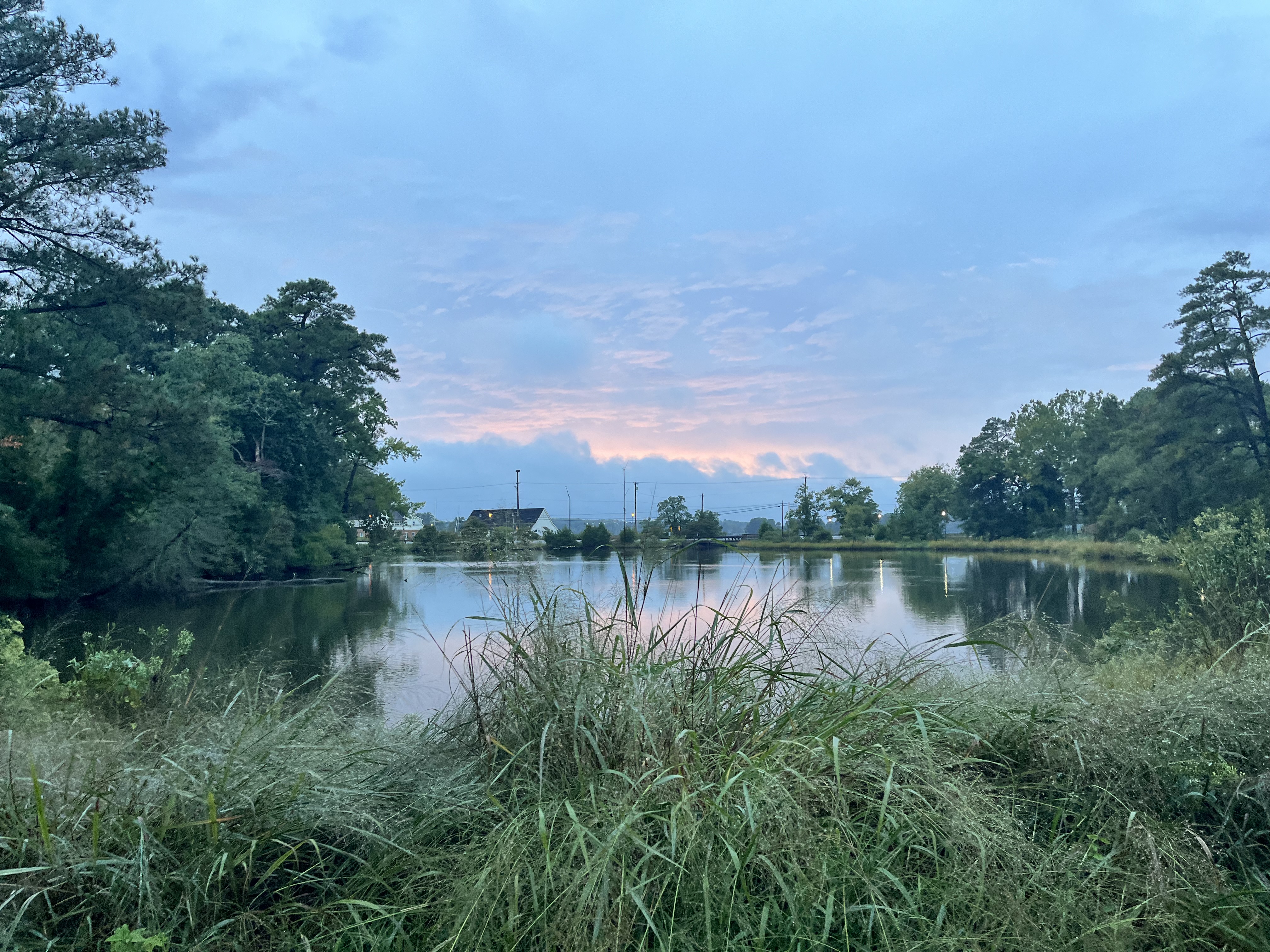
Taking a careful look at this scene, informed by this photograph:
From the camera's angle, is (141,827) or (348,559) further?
(348,559)

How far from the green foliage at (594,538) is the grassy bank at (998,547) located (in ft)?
79.8

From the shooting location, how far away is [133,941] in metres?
1.73

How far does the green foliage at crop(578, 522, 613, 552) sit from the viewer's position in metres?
3.33

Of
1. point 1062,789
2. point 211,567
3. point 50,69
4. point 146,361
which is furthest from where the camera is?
point 146,361

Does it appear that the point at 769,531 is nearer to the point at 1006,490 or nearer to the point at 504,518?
the point at 1006,490

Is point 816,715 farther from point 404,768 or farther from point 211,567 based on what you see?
point 211,567

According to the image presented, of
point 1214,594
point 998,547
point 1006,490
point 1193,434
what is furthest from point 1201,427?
point 1214,594

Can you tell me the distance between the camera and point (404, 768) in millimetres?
2453

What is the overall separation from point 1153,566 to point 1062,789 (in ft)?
93.3

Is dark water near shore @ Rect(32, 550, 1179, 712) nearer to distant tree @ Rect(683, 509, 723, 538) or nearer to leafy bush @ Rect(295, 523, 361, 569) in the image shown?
distant tree @ Rect(683, 509, 723, 538)

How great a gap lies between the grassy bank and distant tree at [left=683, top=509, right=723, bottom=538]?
73.3ft

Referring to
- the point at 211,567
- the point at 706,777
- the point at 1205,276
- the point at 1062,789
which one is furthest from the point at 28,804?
the point at 1205,276

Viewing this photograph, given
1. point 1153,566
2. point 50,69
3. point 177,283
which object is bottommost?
point 1153,566

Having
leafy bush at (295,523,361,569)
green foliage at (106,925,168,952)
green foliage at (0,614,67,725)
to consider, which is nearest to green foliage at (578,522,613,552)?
→ green foliage at (106,925,168,952)
